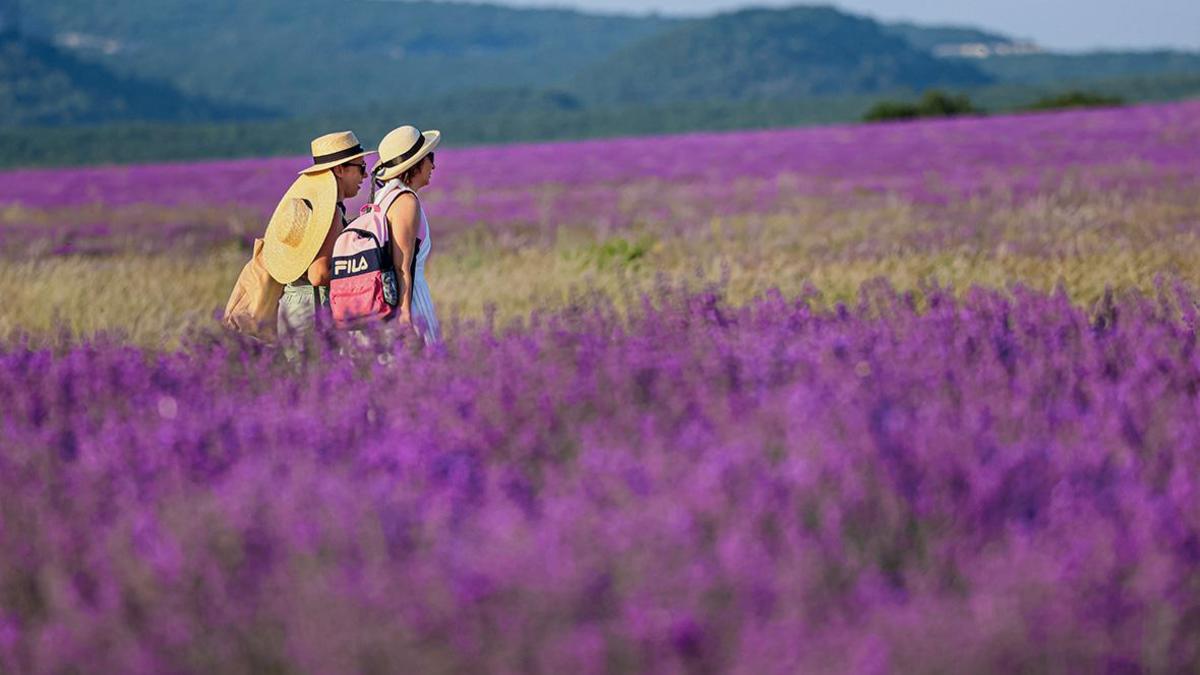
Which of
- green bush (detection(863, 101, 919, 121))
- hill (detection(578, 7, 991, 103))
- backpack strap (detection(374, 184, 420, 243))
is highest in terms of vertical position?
hill (detection(578, 7, 991, 103))

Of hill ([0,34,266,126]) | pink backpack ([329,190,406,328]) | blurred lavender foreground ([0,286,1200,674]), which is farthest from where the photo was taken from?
hill ([0,34,266,126])

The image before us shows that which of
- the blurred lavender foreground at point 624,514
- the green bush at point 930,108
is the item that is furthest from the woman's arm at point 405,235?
the green bush at point 930,108

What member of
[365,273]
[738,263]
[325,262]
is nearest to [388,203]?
[365,273]

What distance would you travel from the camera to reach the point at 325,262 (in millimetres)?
4832

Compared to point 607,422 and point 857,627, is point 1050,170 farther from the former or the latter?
point 857,627

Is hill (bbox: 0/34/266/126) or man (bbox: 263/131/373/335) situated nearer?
man (bbox: 263/131/373/335)

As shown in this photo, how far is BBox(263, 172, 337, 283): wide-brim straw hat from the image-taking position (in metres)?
4.78

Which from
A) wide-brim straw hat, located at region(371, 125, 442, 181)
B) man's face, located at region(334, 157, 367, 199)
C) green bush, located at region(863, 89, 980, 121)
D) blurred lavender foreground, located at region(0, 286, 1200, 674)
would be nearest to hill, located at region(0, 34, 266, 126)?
green bush, located at region(863, 89, 980, 121)

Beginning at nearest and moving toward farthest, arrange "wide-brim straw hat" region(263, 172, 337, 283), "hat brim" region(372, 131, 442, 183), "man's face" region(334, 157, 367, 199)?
"hat brim" region(372, 131, 442, 183) < "wide-brim straw hat" region(263, 172, 337, 283) < "man's face" region(334, 157, 367, 199)

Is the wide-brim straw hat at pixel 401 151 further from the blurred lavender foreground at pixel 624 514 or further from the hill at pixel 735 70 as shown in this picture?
the hill at pixel 735 70

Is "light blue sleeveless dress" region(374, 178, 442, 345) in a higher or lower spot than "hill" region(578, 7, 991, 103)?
lower

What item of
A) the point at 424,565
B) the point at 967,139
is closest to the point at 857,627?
the point at 424,565

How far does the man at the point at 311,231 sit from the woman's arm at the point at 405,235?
32cm

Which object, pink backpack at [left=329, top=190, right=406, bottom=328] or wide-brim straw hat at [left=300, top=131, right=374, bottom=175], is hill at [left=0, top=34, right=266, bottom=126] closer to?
wide-brim straw hat at [left=300, top=131, right=374, bottom=175]
